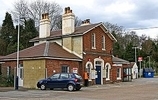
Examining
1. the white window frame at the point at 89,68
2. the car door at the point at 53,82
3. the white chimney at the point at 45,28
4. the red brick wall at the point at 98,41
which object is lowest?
the car door at the point at 53,82

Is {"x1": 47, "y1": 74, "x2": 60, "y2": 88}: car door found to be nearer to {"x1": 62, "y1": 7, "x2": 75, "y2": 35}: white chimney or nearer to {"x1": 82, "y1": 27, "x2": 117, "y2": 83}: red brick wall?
{"x1": 82, "y1": 27, "x2": 117, "y2": 83}: red brick wall

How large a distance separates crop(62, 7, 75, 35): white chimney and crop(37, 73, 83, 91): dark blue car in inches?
406

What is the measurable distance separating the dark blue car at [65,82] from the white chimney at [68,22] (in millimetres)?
10317

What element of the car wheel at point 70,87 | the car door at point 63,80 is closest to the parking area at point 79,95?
the car wheel at point 70,87

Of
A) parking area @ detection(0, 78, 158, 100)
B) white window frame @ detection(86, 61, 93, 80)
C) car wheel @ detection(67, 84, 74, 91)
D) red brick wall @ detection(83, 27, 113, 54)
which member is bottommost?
parking area @ detection(0, 78, 158, 100)

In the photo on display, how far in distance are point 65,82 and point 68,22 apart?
11876mm

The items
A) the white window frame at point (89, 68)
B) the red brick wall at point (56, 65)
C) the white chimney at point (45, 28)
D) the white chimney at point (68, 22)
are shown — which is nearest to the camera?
the red brick wall at point (56, 65)

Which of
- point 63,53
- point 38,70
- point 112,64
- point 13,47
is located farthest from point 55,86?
point 13,47

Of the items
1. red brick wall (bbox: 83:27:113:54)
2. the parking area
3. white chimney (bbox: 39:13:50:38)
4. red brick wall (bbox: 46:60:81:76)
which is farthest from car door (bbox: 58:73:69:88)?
white chimney (bbox: 39:13:50:38)

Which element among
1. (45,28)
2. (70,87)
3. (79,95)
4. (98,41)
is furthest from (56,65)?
(79,95)

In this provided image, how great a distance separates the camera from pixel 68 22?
38.4 meters

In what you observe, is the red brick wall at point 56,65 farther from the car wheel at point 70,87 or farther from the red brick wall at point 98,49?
the car wheel at point 70,87

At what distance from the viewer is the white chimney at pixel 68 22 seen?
38.0 m

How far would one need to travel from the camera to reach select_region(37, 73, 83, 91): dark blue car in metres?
28.0
